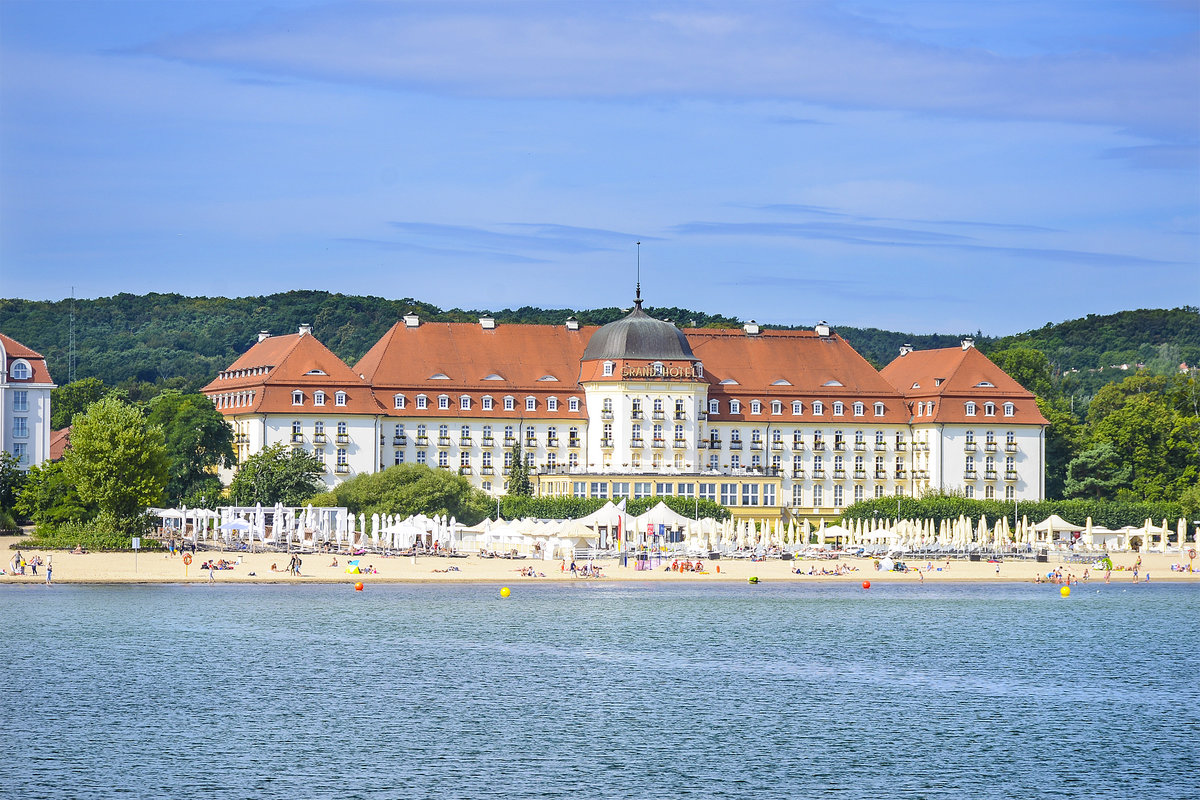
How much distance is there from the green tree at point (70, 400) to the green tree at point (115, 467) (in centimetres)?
4967

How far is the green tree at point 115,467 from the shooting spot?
274 ft

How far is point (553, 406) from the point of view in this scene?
114 metres

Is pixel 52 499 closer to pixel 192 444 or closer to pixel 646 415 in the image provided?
pixel 192 444

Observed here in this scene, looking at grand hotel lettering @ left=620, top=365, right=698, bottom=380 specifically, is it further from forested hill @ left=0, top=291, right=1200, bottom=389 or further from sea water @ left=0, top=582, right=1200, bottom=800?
forested hill @ left=0, top=291, right=1200, bottom=389

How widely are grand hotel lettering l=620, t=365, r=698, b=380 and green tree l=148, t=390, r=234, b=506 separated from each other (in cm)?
2537

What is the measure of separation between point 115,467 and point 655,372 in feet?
129

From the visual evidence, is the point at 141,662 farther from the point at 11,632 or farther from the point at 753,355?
the point at 753,355

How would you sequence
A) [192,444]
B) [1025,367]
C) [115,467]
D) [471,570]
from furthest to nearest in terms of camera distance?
[1025,367] < [192,444] < [471,570] < [115,467]

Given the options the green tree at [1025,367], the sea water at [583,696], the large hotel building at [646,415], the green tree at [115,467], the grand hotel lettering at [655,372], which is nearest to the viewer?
the sea water at [583,696]

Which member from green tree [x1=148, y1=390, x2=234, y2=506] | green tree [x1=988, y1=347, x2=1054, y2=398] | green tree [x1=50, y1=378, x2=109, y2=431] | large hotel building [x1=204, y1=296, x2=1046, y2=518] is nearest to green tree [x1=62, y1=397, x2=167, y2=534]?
green tree [x1=148, y1=390, x2=234, y2=506]

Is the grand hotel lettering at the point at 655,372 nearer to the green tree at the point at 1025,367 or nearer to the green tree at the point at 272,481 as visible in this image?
the green tree at the point at 272,481

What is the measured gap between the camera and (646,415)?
112438 mm

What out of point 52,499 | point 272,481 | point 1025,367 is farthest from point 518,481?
point 1025,367

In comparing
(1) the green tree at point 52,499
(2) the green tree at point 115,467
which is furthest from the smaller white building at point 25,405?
(2) the green tree at point 115,467
